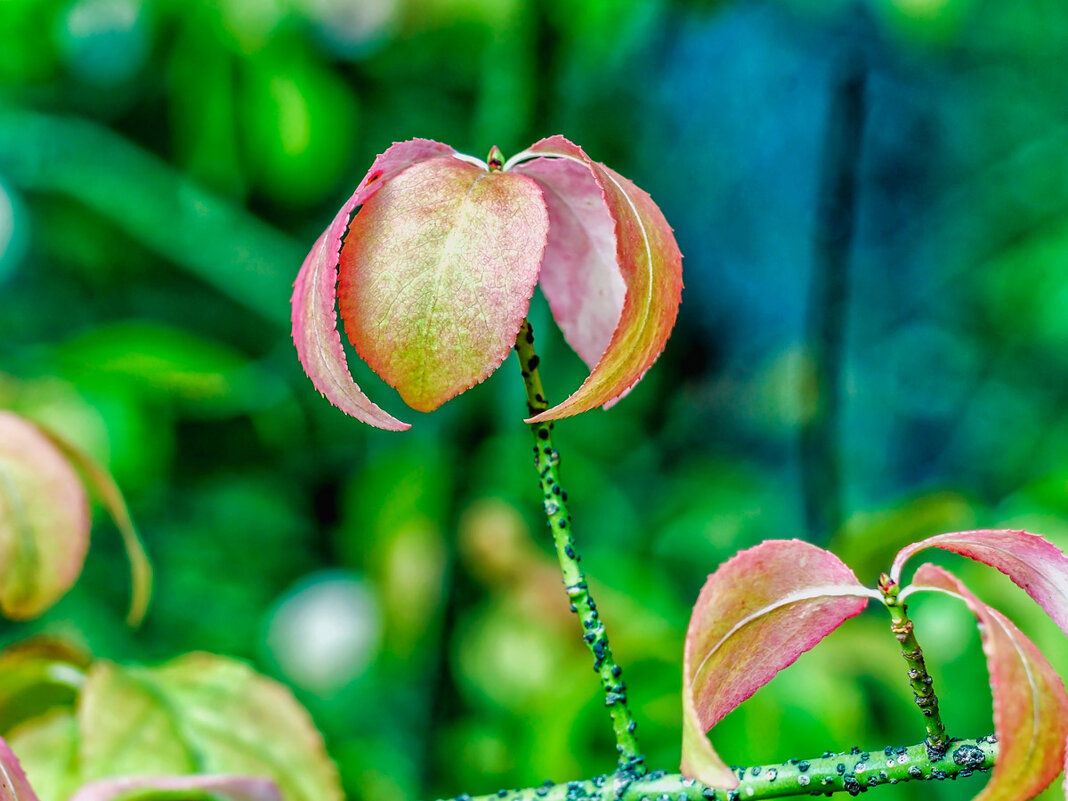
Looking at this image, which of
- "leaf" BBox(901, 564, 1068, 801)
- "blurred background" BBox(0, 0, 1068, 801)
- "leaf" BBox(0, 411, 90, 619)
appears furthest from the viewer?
"blurred background" BBox(0, 0, 1068, 801)

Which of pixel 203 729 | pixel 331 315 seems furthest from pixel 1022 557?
pixel 203 729

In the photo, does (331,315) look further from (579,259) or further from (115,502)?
(115,502)

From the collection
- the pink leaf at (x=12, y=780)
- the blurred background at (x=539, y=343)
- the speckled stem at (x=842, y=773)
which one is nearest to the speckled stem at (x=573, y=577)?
the speckled stem at (x=842, y=773)

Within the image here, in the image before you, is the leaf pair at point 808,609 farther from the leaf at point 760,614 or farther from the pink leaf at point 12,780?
the pink leaf at point 12,780

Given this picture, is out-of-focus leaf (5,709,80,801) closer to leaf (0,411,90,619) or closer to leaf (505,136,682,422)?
leaf (0,411,90,619)

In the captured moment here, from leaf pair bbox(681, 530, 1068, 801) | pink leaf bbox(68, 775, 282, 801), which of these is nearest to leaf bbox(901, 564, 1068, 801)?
leaf pair bbox(681, 530, 1068, 801)
